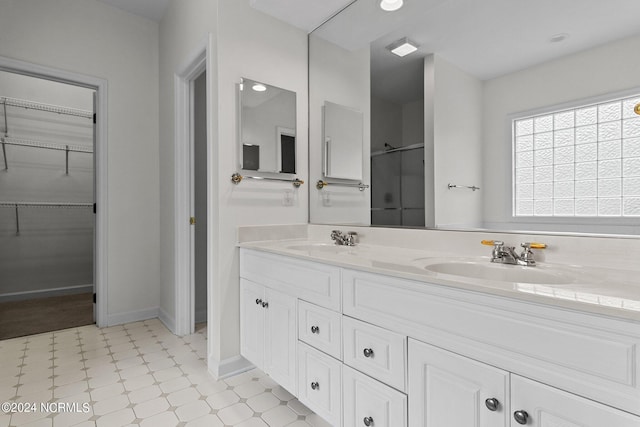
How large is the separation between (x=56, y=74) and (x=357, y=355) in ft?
10.1

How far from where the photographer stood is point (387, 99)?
1.86 metres

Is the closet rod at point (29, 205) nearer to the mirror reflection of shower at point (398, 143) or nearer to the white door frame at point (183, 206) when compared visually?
the white door frame at point (183, 206)

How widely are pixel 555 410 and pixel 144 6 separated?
3.66 metres

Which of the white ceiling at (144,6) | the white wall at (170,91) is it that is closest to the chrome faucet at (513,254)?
the white wall at (170,91)

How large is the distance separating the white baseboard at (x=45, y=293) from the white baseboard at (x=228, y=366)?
112 inches

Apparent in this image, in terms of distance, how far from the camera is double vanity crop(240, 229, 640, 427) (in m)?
0.67

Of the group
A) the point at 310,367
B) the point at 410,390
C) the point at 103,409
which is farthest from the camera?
the point at 103,409

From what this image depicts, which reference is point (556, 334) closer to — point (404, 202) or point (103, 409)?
point (404, 202)

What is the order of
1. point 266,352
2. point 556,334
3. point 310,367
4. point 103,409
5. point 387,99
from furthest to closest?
1. point 387,99
2. point 266,352
3. point 103,409
4. point 310,367
5. point 556,334

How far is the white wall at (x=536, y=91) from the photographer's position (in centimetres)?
107

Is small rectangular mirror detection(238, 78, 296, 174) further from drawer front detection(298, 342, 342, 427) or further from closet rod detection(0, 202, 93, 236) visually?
closet rod detection(0, 202, 93, 236)

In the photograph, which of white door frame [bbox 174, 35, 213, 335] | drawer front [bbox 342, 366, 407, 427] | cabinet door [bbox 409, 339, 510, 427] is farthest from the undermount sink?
white door frame [bbox 174, 35, 213, 335]

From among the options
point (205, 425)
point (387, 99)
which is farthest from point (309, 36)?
point (205, 425)

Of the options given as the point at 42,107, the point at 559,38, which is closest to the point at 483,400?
the point at 559,38
